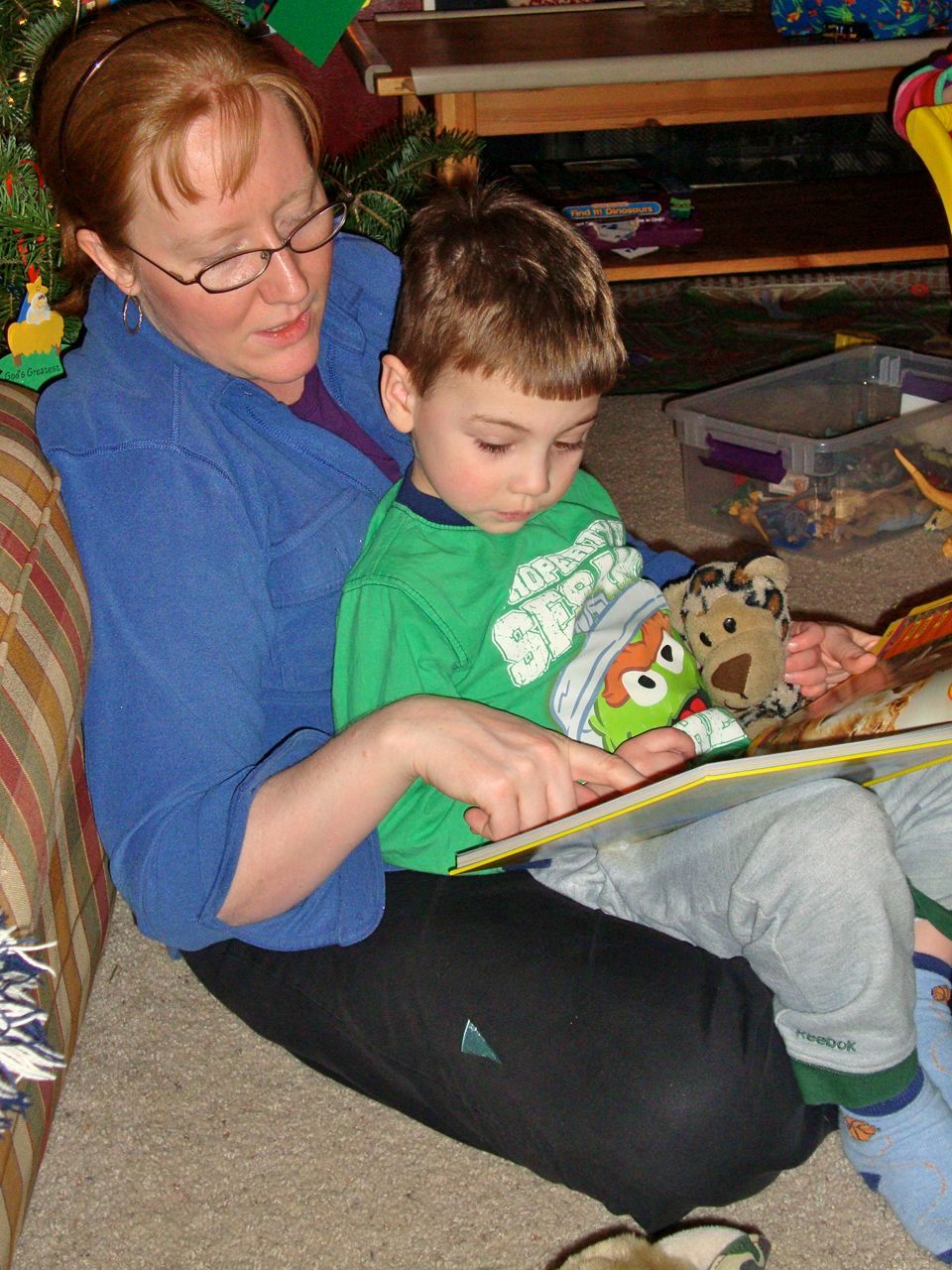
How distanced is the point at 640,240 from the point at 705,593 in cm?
140

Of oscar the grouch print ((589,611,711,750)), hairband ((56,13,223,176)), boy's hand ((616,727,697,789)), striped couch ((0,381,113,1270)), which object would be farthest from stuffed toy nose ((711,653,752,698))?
hairband ((56,13,223,176))

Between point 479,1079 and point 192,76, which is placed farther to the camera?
point 479,1079

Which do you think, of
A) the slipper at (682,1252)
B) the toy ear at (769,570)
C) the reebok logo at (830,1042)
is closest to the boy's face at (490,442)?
the toy ear at (769,570)

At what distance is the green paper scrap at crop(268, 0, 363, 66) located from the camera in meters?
1.37

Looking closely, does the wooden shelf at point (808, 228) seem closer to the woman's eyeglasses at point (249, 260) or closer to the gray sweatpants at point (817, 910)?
the woman's eyeglasses at point (249, 260)

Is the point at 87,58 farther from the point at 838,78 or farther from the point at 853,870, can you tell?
the point at 838,78

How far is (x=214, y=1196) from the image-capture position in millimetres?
1096

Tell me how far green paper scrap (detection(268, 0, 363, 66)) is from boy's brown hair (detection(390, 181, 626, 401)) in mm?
464

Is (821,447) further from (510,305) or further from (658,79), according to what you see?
(510,305)

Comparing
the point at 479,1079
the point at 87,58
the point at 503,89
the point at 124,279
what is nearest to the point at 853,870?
the point at 479,1079

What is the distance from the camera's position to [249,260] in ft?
3.02

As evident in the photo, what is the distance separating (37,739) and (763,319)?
75.9 inches

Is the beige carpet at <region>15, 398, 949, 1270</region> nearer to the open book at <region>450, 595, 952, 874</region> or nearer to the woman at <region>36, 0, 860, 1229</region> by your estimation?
the woman at <region>36, 0, 860, 1229</region>

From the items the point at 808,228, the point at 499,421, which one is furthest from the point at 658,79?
the point at 499,421
